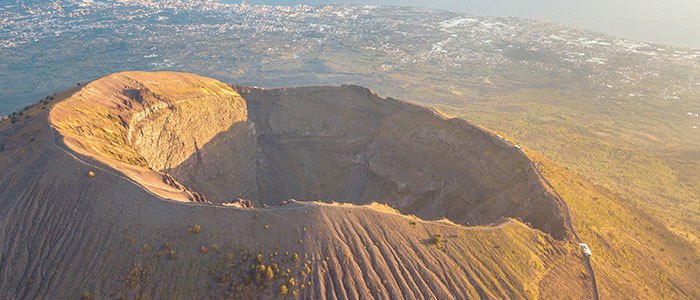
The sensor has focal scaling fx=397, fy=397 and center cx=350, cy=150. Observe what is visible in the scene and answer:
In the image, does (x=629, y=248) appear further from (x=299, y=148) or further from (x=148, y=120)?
(x=148, y=120)

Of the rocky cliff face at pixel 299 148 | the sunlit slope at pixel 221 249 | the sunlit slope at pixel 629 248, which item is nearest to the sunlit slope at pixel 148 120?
the rocky cliff face at pixel 299 148

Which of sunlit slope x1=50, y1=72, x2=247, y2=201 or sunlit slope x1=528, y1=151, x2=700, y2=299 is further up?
sunlit slope x1=50, y1=72, x2=247, y2=201

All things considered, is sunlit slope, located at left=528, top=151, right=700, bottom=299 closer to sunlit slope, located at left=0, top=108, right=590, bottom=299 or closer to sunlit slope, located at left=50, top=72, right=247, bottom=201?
sunlit slope, located at left=0, top=108, right=590, bottom=299

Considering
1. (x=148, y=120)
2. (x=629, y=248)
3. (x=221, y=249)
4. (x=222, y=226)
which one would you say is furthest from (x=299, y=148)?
(x=629, y=248)

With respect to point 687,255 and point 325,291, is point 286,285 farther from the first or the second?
point 687,255

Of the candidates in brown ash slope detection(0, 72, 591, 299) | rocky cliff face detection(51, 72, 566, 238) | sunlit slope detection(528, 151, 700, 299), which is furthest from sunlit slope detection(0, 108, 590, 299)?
rocky cliff face detection(51, 72, 566, 238)

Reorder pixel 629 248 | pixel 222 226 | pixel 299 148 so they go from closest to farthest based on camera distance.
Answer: pixel 222 226 → pixel 629 248 → pixel 299 148

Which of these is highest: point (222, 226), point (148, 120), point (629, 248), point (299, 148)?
point (222, 226)

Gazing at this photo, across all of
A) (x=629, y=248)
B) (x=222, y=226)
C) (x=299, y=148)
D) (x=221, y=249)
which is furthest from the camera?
(x=299, y=148)

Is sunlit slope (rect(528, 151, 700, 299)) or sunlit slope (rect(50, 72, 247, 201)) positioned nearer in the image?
sunlit slope (rect(528, 151, 700, 299))
